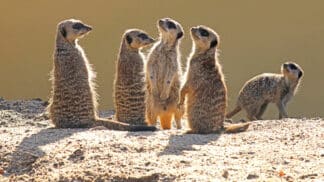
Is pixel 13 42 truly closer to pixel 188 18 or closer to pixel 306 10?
pixel 188 18

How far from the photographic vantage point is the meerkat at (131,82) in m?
6.01

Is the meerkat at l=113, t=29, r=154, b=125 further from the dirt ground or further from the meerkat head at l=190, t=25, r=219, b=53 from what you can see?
the dirt ground

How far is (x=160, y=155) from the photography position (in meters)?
4.52

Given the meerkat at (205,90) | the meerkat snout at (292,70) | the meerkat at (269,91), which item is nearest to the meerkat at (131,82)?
the meerkat at (205,90)

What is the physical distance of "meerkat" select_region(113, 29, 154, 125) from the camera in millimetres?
6012

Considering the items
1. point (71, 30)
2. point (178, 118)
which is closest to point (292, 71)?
point (178, 118)

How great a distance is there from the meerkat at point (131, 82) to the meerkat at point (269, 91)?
1.38 m

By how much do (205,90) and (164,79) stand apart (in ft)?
2.30

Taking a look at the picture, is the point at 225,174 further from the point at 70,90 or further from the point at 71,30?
the point at 71,30

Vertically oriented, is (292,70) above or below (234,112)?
above

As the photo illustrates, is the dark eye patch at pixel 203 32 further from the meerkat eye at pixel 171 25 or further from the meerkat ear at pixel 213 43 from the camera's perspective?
the meerkat eye at pixel 171 25

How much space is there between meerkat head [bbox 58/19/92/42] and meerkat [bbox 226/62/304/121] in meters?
1.82

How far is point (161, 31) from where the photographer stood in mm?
6250

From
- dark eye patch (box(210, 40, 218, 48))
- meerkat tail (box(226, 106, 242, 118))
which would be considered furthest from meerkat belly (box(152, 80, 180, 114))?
meerkat tail (box(226, 106, 242, 118))
